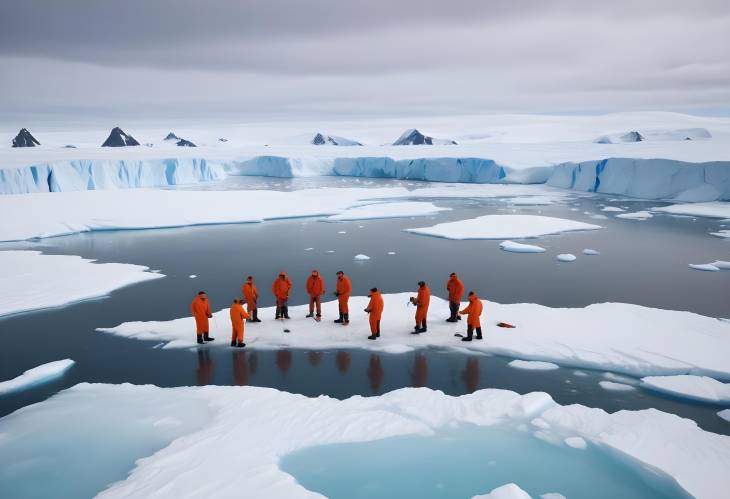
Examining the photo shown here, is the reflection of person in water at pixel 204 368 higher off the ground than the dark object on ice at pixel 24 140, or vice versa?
the dark object on ice at pixel 24 140

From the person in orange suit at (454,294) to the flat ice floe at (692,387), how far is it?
309 cm

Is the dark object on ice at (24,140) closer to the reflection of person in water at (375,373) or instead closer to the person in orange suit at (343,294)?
the person in orange suit at (343,294)

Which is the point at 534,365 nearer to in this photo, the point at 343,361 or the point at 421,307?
the point at 421,307

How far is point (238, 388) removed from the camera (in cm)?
681

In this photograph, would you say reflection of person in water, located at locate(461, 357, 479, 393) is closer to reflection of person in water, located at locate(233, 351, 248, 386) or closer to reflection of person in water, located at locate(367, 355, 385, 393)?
reflection of person in water, located at locate(367, 355, 385, 393)

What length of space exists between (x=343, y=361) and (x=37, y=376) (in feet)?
14.1

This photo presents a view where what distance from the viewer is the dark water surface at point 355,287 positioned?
718cm

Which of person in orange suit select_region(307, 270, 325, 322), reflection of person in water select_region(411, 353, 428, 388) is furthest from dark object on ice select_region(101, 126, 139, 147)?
reflection of person in water select_region(411, 353, 428, 388)

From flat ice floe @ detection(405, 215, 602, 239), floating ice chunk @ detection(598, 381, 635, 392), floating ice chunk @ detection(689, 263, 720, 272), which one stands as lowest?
floating ice chunk @ detection(598, 381, 635, 392)

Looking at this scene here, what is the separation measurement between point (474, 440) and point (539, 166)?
3615 centimetres

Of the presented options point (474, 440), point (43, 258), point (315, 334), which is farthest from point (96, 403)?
point (43, 258)

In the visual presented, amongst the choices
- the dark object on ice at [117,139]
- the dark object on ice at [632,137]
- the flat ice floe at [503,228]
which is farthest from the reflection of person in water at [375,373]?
the dark object on ice at [117,139]

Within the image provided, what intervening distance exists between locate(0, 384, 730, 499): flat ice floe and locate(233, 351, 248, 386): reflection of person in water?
37 cm

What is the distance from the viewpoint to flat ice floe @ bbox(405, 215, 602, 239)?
61.8ft
